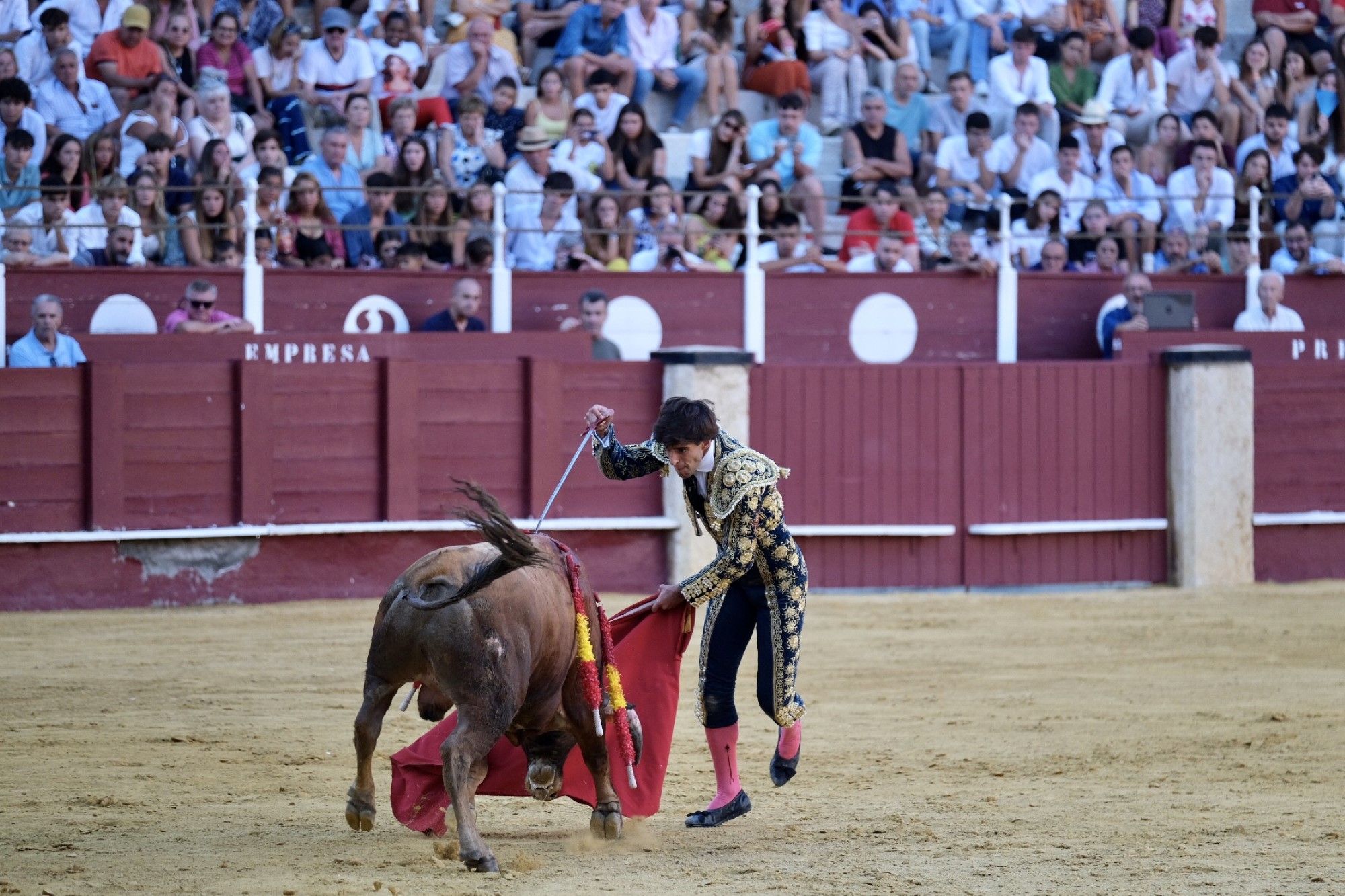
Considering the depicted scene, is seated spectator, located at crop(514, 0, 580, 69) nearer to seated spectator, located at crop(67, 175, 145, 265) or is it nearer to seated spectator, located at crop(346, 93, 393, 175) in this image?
seated spectator, located at crop(346, 93, 393, 175)

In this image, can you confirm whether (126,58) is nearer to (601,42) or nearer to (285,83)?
(285,83)

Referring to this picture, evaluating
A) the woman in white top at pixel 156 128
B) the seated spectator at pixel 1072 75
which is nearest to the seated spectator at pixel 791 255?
the seated spectator at pixel 1072 75

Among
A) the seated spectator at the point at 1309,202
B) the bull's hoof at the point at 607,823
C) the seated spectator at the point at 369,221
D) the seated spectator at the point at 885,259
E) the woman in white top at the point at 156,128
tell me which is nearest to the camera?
the bull's hoof at the point at 607,823

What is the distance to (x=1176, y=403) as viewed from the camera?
11.1 meters

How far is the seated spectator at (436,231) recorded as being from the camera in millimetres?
10625

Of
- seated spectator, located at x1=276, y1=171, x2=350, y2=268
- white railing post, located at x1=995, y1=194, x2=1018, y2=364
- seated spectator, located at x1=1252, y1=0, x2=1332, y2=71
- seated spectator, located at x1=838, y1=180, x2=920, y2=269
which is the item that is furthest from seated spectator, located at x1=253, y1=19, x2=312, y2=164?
seated spectator, located at x1=1252, y1=0, x2=1332, y2=71

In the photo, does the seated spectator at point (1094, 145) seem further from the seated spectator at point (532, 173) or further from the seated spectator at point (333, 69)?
the seated spectator at point (333, 69)

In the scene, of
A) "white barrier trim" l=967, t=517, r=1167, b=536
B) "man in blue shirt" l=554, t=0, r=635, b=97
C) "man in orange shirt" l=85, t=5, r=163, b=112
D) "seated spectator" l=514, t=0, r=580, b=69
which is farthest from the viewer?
"seated spectator" l=514, t=0, r=580, b=69

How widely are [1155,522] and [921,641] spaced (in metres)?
2.85

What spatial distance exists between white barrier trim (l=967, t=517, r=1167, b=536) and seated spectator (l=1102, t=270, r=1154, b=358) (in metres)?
1.18

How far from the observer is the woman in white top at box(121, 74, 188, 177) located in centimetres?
1030

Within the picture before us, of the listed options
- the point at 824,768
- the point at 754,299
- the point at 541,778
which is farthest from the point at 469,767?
the point at 754,299

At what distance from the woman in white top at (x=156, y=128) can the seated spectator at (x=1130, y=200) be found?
19.4 ft

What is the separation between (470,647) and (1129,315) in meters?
8.26
